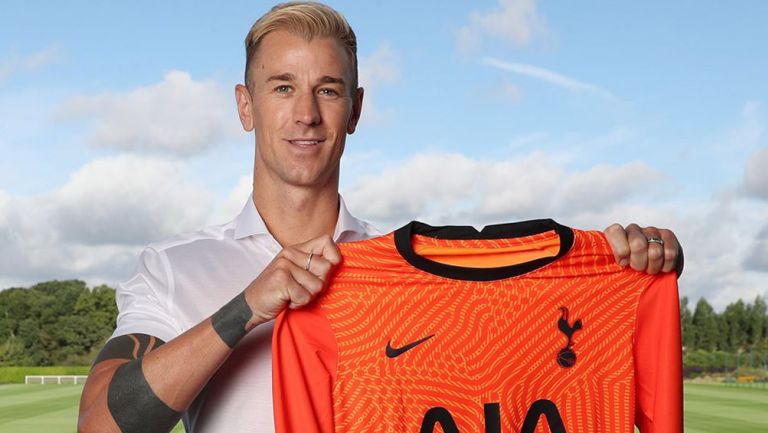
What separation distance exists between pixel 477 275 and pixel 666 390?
95 cm

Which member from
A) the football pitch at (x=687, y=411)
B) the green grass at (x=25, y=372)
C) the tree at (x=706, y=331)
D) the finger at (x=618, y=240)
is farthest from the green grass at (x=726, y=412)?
the green grass at (x=25, y=372)

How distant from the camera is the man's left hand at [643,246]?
3.49m

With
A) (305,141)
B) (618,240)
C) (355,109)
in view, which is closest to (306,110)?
(305,141)

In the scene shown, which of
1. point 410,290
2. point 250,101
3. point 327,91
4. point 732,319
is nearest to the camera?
point 410,290

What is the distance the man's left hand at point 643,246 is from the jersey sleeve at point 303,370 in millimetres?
1208

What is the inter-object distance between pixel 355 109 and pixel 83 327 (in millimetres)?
67920

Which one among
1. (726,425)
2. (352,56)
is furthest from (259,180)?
(726,425)

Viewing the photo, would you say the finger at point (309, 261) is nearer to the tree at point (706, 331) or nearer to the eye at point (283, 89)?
the eye at point (283, 89)

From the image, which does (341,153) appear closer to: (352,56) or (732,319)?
(352,56)

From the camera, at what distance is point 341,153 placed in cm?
399

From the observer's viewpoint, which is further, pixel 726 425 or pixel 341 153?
pixel 726 425

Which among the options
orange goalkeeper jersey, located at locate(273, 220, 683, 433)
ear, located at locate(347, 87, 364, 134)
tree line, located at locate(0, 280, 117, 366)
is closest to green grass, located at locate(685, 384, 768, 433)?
orange goalkeeper jersey, located at locate(273, 220, 683, 433)

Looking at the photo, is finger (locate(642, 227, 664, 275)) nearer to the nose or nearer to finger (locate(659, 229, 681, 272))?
finger (locate(659, 229, 681, 272))

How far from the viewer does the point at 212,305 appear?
11.9 feet
